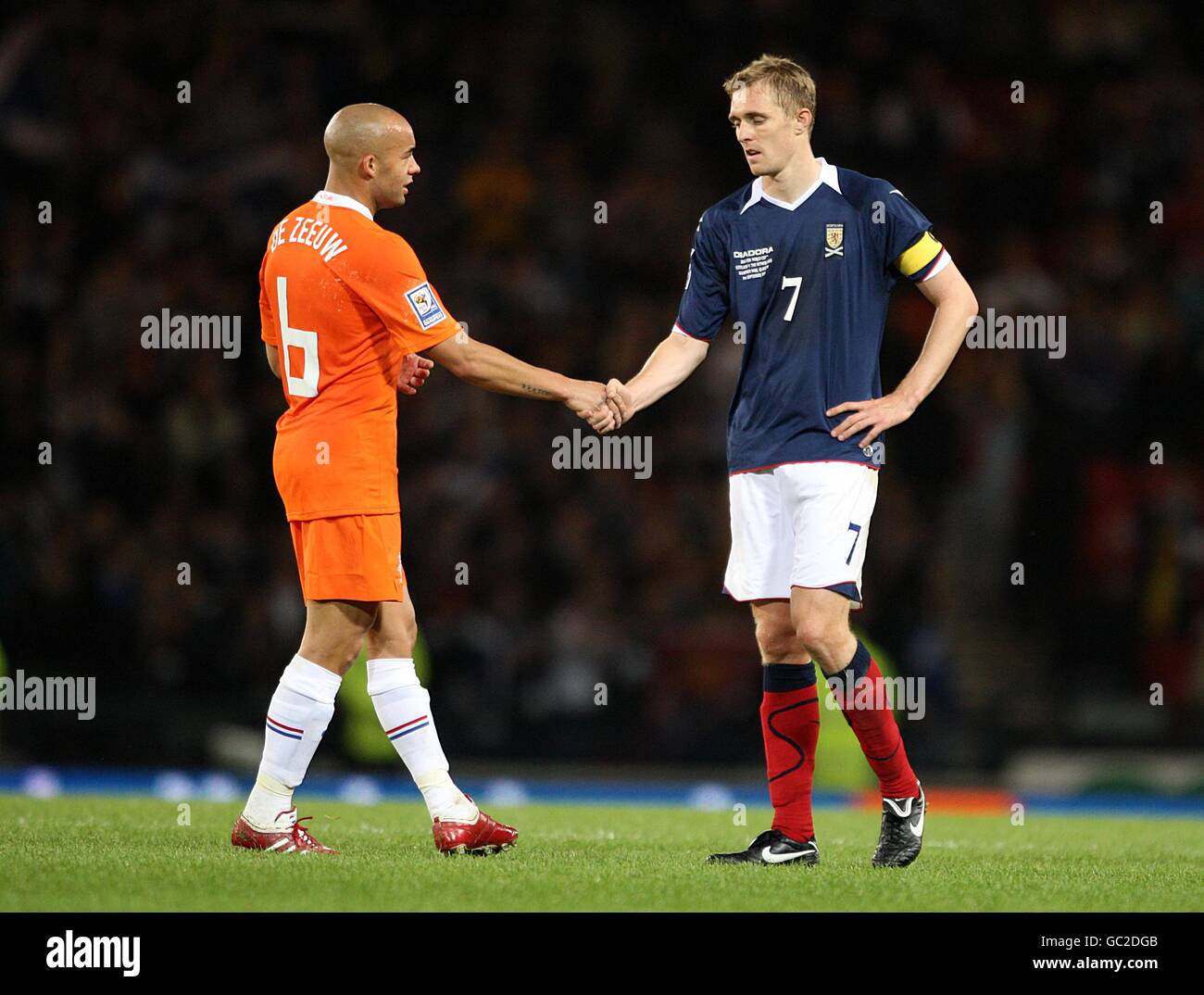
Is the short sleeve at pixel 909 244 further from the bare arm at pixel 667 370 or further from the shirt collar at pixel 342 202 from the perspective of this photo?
the shirt collar at pixel 342 202

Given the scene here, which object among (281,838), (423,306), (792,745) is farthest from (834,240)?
(281,838)

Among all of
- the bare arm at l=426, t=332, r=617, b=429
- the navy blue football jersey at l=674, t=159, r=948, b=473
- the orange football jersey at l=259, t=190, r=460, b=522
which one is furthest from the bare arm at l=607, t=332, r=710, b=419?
the orange football jersey at l=259, t=190, r=460, b=522

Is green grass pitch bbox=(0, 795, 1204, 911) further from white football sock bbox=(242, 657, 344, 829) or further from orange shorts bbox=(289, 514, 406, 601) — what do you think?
orange shorts bbox=(289, 514, 406, 601)

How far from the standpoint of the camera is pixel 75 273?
564 inches

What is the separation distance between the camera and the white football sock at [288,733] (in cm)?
595

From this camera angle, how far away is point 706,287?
6.48 meters

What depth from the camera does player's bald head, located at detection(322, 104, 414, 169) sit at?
6078mm

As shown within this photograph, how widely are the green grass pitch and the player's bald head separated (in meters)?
2.53

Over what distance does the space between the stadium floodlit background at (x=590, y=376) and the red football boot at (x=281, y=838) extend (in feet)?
19.7

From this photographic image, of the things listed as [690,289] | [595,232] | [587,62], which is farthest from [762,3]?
[690,289]

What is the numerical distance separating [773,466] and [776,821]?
131 cm

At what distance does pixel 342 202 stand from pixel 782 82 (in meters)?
1.68
